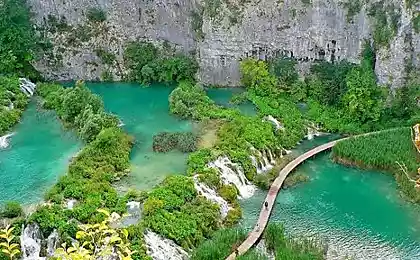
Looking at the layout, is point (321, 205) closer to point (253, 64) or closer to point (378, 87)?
point (378, 87)

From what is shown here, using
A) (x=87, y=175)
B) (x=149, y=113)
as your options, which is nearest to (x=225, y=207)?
(x=87, y=175)

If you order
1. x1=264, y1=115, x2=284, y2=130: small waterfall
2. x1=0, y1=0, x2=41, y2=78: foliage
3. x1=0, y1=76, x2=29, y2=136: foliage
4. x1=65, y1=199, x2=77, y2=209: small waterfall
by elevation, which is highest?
x1=0, y1=0, x2=41, y2=78: foliage

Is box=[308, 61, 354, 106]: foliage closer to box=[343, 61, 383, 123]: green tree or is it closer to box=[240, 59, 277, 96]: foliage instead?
box=[343, 61, 383, 123]: green tree

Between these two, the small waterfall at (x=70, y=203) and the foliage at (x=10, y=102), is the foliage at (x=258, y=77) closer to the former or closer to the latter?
the foliage at (x=10, y=102)

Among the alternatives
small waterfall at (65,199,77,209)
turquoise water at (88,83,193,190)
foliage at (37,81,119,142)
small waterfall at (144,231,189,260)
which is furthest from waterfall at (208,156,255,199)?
small waterfall at (65,199,77,209)

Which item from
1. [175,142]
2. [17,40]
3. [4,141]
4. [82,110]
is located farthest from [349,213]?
[17,40]

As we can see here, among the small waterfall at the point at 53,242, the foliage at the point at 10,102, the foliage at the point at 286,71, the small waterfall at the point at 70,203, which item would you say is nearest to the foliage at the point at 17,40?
the foliage at the point at 10,102
